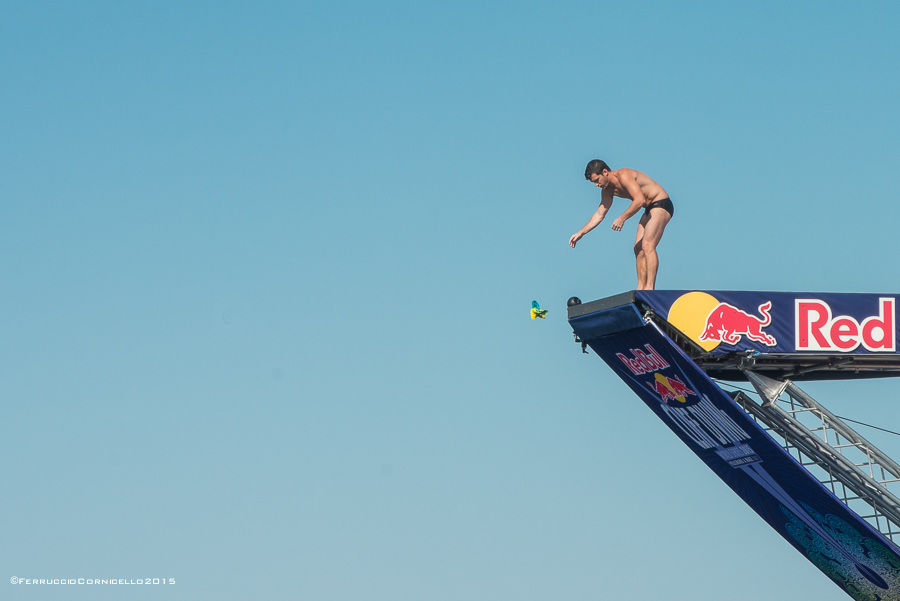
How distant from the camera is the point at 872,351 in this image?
74.4 feet

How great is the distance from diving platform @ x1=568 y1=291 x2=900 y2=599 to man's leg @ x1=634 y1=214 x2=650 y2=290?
86cm

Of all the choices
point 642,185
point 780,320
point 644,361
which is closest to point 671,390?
point 644,361

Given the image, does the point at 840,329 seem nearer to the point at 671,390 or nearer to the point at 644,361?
the point at 671,390

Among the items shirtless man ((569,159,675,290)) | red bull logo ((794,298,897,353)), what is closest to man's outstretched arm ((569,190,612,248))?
shirtless man ((569,159,675,290))

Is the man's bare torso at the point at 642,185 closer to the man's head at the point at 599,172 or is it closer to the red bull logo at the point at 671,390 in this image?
the man's head at the point at 599,172

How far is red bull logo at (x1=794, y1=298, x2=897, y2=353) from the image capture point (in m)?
22.5

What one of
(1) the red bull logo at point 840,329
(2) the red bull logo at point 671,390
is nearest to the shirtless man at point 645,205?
(2) the red bull logo at point 671,390

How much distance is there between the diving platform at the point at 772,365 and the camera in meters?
22.3

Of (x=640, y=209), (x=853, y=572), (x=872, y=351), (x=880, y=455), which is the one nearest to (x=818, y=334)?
(x=872, y=351)

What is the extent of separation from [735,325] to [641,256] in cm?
220

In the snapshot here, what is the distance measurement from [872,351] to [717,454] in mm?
4106

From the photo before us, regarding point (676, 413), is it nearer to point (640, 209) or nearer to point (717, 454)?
point (717, 454)

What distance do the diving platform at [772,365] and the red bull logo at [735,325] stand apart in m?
0.02

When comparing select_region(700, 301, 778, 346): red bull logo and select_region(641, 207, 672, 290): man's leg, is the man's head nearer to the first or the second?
select_region(641, 207, 672, 290): man's leg
